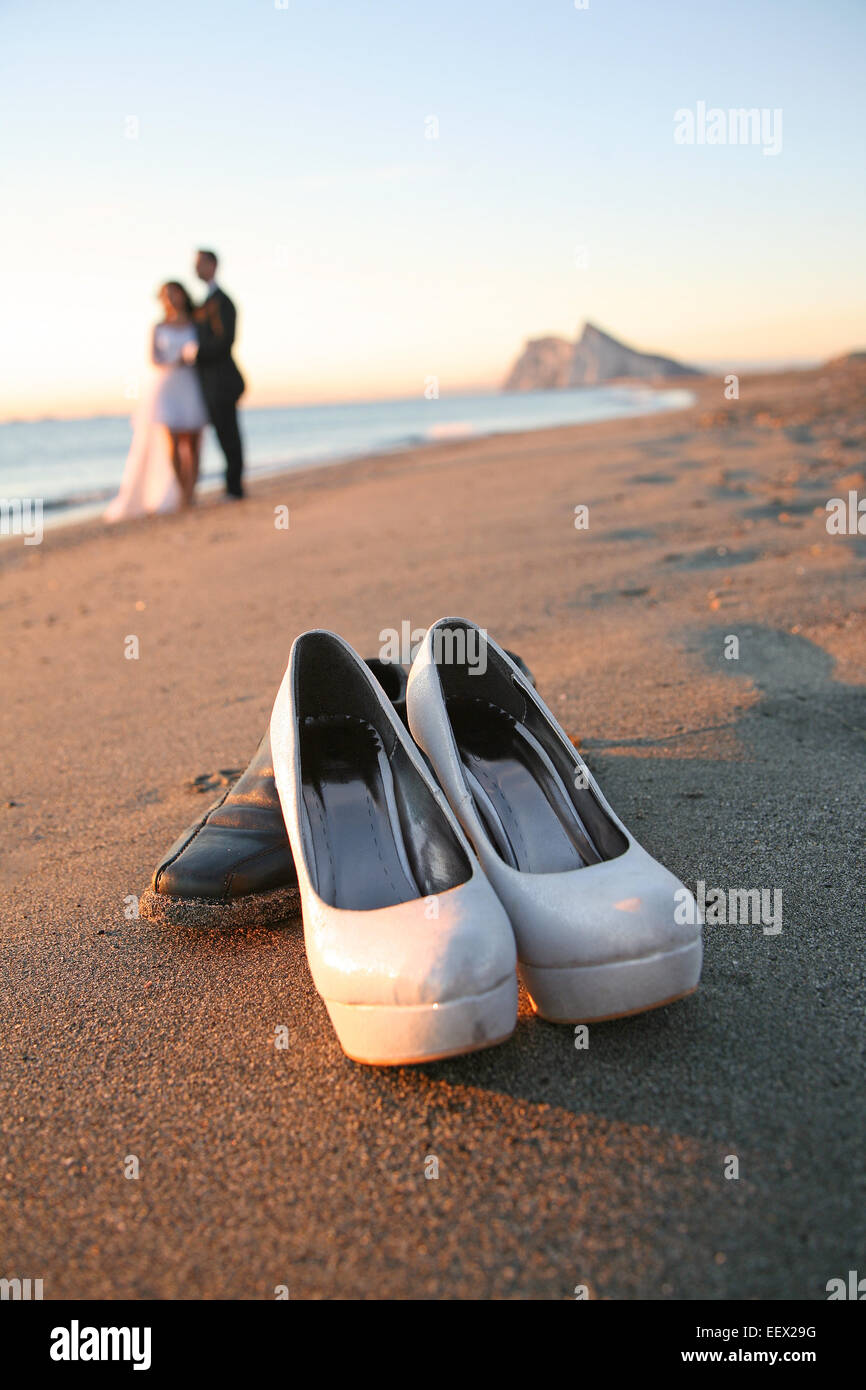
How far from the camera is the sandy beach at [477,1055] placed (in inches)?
42.1

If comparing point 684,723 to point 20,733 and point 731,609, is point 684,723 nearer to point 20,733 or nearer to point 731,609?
point 731,609

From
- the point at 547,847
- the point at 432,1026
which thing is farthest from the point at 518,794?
the point at 432,1026

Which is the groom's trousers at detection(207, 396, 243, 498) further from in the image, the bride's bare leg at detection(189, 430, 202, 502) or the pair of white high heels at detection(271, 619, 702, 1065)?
the pair of white high heels at detection(271, 619, 702, 1065)

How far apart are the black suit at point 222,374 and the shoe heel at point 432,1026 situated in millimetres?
8383

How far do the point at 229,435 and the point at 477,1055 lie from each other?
8486 millimetres

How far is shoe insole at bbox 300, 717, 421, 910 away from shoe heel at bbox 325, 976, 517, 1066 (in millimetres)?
286

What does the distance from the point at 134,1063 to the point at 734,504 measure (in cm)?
514

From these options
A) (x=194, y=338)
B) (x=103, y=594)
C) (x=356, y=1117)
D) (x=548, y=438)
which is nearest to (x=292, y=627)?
(x=103, y=594)

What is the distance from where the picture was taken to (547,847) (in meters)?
1.78

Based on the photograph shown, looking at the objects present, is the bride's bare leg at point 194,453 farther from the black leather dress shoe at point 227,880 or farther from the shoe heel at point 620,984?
the shoe heel at point 620,984

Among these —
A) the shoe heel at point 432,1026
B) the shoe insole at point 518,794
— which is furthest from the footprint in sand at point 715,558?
the shoe heel at point 432,1026

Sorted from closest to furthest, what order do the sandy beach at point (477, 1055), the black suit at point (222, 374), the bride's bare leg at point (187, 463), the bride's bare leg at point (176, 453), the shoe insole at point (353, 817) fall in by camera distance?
1. the sandy beach at point (477, 1055)
2. the shoe insole at point (353, 817)
3. the black suit at point (222, 374)
4. the bride's bare leg at point (176, 453)
5. the bride's bare leg at point (187, 463)

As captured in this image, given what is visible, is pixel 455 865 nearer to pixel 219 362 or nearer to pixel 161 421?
pixel 219 362

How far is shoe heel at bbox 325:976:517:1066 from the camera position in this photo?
3.98 ft
